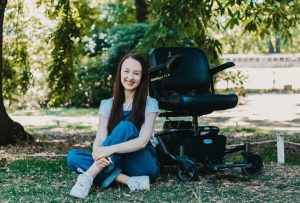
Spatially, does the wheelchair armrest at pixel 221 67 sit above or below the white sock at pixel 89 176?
above

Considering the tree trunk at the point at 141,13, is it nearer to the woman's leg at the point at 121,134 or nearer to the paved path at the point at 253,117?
the paved path at the point at 253,117

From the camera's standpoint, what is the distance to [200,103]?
4.55 m

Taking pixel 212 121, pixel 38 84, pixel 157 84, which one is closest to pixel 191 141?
pixel 157 84

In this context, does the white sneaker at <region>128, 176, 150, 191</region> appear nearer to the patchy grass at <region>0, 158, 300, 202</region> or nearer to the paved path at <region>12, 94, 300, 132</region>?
the patchy grass at <region>0, 158, 300, 202</region>

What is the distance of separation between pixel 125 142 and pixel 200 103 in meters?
0.90

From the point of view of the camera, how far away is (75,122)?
1179 centimetres

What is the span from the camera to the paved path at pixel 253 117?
36.9 ft

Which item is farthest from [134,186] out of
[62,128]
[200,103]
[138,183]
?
[62,128]

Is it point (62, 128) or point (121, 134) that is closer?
point (121, 134)

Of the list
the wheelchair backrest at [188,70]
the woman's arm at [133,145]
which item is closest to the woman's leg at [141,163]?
the woman's arm at [133,145]

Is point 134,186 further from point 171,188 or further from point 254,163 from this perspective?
point 254,163

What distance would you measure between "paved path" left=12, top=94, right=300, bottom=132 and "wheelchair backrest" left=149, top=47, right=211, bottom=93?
510 cm

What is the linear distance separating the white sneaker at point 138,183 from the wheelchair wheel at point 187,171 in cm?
43

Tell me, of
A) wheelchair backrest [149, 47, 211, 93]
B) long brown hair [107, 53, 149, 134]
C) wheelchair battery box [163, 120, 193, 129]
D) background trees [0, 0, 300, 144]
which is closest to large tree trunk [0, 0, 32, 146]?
background trees [0, 0, 300, 144]
